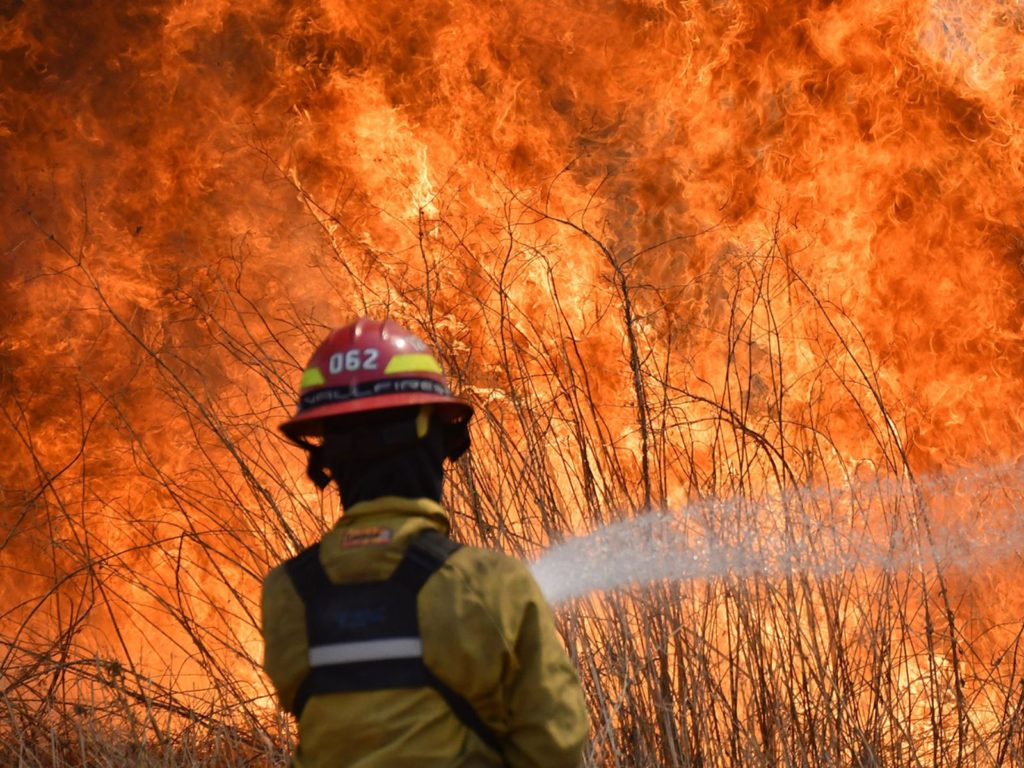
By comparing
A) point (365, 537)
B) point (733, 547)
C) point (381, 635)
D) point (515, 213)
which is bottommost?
point (381, 635)

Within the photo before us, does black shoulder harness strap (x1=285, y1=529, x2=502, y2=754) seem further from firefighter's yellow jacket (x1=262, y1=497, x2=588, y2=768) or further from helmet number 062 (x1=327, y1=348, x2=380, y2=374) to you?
helmet number 062 (x1=327, y1=348, x2=380, y2=374)

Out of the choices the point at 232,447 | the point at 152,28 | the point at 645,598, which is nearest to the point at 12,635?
the point at 152,28

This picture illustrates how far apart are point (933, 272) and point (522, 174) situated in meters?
2.84

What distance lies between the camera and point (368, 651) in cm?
243

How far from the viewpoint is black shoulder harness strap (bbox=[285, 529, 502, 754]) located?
7.90ft

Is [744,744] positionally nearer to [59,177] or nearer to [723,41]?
[723,41]

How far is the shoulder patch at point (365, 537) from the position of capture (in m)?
2.46

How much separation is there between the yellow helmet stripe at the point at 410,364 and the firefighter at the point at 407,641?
58 millimetres

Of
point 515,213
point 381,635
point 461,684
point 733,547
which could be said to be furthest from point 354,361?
point 515,213

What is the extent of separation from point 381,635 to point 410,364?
0.58m

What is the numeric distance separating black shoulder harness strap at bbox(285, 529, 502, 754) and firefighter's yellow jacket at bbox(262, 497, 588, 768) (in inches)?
0.6

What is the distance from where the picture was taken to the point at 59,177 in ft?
29.0

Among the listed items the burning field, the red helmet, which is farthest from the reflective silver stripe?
the burning field

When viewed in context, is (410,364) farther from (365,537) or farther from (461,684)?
(461,684)
